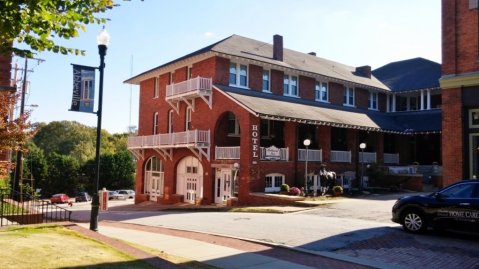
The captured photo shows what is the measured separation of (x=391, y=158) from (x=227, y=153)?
A: 16.8 metres

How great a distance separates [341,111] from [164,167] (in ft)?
50.5

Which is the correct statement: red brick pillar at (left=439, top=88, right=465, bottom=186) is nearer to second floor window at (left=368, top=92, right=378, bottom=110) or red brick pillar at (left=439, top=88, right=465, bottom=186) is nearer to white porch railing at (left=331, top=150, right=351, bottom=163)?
white porch railing at (left=331, top=150, right=351, bottom=163)

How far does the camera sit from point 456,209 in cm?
1273

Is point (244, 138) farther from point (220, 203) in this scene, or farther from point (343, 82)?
point (343, 82)

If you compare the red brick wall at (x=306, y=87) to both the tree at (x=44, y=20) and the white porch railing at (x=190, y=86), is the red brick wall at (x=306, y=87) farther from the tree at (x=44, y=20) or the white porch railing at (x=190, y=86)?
the tree at (x=44, y=20)

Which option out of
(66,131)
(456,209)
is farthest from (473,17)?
(66,131)

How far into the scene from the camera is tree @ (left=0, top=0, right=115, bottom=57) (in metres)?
7.14

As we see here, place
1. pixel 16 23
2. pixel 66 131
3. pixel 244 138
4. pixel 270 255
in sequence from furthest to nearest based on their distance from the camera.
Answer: pixel 66 131 < pixel 244 138 < pixel 270 255 < pixel 16 23

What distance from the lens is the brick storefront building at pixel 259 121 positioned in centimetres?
2930

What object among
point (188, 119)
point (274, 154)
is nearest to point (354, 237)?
point (274, 154)

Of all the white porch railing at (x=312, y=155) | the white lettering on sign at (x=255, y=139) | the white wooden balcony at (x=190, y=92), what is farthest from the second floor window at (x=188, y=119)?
the white porch railing at (x=312, y=155)

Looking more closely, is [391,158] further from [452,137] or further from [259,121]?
[452,137]

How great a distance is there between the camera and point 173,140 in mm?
33562

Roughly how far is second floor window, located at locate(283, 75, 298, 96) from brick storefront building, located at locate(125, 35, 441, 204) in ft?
0.29
